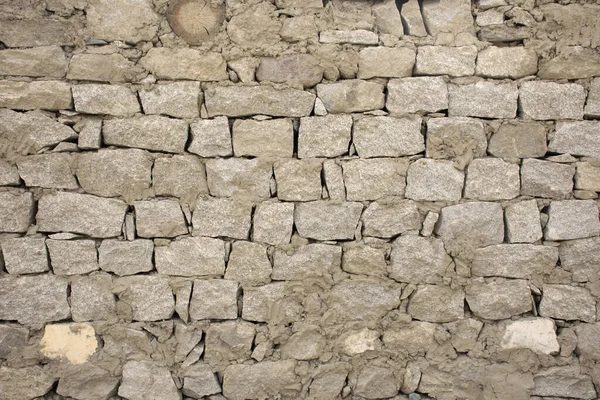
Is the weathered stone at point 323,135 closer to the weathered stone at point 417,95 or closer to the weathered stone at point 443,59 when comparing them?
the weathered stone at point 417,95

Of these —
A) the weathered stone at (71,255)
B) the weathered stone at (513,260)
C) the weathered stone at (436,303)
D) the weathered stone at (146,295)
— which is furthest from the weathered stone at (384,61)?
the weathered stone at (71,255)

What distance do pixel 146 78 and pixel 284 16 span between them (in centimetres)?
88

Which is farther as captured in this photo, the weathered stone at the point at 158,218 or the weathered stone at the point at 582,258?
the weathered stone at the point at 582,258

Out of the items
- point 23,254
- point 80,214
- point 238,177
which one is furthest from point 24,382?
point 238,177

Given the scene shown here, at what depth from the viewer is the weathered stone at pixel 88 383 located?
2717 millimetres

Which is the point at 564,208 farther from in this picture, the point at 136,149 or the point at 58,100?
the point at 58,100

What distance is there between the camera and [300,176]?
2711mm

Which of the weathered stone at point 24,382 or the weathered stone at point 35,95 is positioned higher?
the weathered stone at point 35,95

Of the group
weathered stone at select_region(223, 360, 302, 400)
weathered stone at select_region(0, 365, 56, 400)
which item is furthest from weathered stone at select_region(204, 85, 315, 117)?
weathered stone at select_region(0, 365, 56, 400)

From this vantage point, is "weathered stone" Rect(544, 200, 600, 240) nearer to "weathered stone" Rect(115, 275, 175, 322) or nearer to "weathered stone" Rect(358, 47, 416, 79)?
"weathered stone" Rect(358, 47, 416, 79)

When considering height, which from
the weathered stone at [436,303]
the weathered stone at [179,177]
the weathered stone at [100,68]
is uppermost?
the weathered stone at [100,68]

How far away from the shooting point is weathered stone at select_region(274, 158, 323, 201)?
271 cm

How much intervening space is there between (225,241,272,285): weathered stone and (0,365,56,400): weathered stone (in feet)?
3.95

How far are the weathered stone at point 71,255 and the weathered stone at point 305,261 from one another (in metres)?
1.05
